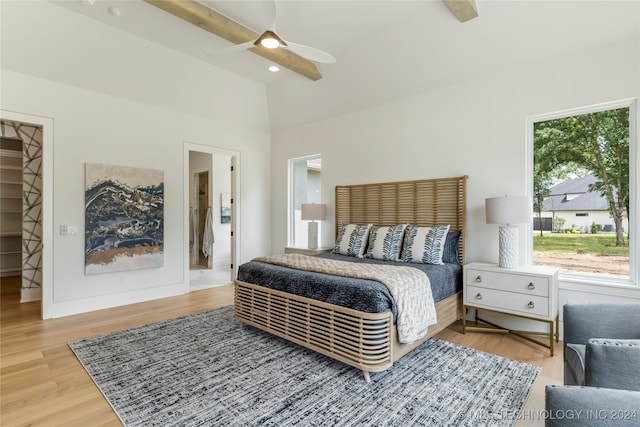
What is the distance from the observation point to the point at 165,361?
2.66 metres

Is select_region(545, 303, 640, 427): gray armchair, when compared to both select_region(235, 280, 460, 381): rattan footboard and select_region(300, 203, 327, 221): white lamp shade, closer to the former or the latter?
select_region(235, 280, 460, 381): rattan footboard

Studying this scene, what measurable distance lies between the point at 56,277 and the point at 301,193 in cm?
384

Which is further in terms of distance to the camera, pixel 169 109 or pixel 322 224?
pixel 322 224

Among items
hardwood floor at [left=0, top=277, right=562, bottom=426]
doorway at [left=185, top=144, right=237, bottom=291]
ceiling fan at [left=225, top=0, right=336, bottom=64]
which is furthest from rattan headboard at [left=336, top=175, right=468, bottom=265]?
doorway at [left=185, top=144, right=237, bottom=291]

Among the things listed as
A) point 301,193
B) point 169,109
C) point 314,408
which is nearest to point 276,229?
point 301,193

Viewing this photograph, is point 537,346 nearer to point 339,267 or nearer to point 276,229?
point 339,267

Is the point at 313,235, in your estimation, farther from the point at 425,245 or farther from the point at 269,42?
the point at 269,42

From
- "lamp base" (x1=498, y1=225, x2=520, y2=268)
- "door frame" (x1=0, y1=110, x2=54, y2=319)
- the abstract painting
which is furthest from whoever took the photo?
the abstract painting

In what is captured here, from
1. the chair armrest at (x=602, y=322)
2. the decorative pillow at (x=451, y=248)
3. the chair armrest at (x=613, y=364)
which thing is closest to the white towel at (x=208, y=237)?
the decorative pillow at (x=451, y=248)

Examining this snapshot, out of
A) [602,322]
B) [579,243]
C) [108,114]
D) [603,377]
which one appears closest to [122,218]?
[108,114]

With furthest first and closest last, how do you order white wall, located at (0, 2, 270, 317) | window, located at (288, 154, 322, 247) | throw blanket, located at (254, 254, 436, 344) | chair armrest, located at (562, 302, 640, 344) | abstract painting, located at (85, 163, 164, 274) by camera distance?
window, located at (288, 154, 322, 247), abstract painting, located at (85, 163, 164, 274), white wall, located at (0, 2, 270, 317), throw blanket, located at (254, 254, 436, 344), chair armrest, located at (562, 302, 640, 344)

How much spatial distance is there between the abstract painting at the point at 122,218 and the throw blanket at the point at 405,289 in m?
2.62

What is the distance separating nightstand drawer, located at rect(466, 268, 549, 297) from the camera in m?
2.83

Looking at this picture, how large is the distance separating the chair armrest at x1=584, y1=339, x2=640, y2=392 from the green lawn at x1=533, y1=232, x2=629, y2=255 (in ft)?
7.65
